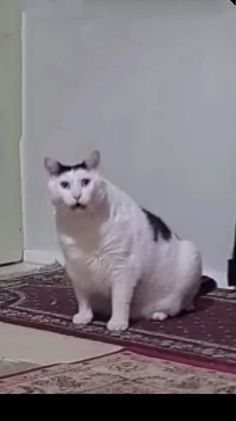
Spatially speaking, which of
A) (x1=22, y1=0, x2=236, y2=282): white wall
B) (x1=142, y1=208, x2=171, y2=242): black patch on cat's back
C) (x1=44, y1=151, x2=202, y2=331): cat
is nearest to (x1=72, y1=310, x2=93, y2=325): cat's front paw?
(x1=44, y1=151, x2=202, y2=331): cat

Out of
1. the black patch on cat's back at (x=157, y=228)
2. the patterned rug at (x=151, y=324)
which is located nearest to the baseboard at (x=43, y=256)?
the patterned rug at (x=151, y=324)

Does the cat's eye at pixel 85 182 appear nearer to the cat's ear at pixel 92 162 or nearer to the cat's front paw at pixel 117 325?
the cat's ear at pixel 92 162

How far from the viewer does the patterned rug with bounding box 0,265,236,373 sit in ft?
8.18

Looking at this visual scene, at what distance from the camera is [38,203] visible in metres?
4.00

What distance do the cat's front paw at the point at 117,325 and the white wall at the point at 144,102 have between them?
2.68 feet

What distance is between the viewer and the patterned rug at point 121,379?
84.2 inches

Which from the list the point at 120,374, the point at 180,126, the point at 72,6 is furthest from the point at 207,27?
the point at 120,374

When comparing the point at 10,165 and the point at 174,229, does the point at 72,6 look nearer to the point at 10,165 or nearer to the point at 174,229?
the point at 10,165

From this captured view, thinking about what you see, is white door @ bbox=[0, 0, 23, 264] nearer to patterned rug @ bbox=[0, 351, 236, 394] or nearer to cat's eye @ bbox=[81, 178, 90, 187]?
cat's eye @ bbox=[81, 178, 90, 187]

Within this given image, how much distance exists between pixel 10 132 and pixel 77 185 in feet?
4.47

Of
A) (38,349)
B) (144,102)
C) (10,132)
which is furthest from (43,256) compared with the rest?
(38,349)

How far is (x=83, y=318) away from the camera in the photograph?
9.34ft

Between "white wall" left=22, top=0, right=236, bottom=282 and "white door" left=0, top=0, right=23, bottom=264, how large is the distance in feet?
0.13

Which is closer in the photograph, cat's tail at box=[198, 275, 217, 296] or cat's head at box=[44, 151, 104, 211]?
cat's head at box=[44, 151, 104, 211]
